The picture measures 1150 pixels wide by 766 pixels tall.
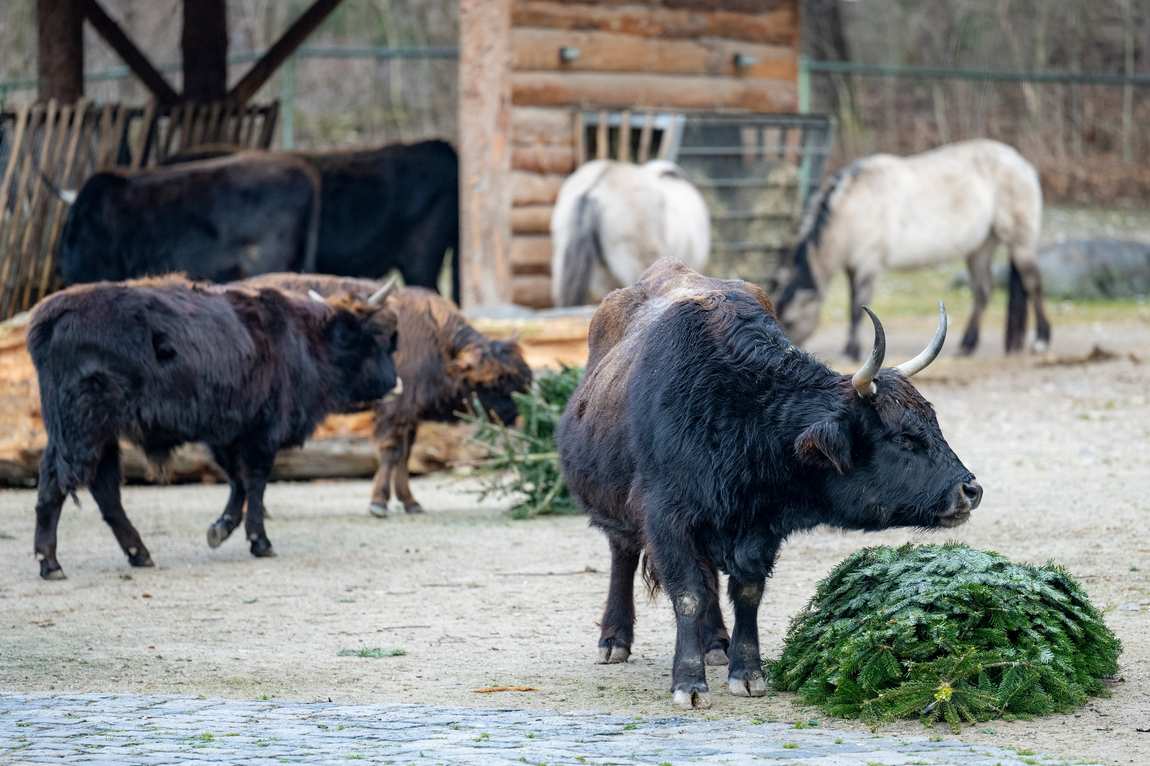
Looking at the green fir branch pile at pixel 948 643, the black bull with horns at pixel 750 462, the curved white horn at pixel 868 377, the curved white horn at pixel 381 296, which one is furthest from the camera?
the curved white horn at pixel 381 296

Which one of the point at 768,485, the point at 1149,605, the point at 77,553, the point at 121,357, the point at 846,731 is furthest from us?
the point at 77,553

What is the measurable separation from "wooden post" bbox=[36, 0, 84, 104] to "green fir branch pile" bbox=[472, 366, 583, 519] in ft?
24.9

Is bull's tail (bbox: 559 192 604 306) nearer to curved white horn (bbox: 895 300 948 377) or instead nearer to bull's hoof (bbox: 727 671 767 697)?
curved white horn (bbox: 895 300 948 377)

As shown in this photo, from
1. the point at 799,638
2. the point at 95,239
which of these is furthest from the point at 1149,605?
the point at 95,239

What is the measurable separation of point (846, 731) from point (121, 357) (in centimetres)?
469

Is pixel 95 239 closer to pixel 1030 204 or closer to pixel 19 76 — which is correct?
pixel 1030 204

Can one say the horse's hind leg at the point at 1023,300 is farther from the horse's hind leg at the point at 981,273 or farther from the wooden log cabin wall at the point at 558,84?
the wooden log cabin wall at the point at 558,84

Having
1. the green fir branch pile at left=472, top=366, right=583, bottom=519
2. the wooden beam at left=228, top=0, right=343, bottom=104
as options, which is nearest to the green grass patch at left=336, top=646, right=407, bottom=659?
the green fir branch pile at left=472, top=366, right=583, bottom=519

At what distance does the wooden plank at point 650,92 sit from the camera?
15430 millimetres

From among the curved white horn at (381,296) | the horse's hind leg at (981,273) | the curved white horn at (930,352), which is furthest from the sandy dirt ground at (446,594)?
the horse's hind leg at (981,273)

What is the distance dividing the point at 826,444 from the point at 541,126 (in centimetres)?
988

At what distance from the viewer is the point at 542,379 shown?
11281 mm

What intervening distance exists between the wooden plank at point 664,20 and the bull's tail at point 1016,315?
345 centimetres

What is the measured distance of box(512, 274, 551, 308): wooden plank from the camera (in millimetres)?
15586
